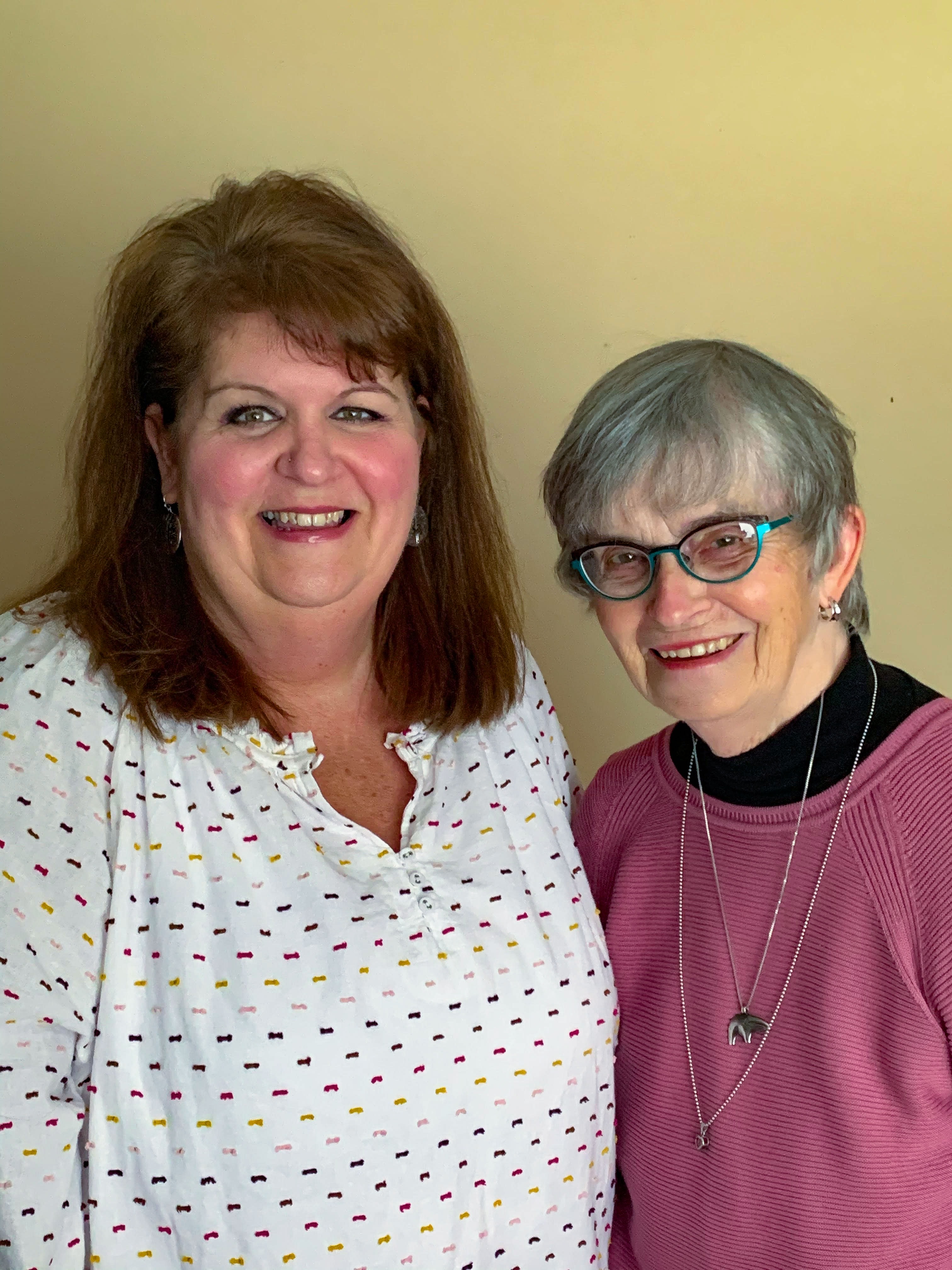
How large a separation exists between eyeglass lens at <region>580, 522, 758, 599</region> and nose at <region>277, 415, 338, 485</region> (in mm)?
353

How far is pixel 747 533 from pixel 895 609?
1077 millimetres

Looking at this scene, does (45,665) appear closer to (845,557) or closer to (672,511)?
(672,511)

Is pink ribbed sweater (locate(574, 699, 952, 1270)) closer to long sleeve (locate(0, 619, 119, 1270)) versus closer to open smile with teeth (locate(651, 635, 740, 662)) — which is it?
open smile with teeth (locate(651, 635, 740, 662))

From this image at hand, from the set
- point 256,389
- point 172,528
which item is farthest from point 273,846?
point 256,389

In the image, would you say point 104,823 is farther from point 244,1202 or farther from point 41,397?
point 41,397

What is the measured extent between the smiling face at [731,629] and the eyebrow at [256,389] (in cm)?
37

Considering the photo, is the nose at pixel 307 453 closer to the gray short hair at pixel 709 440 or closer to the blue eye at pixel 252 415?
the blue eye at pixel 252 415

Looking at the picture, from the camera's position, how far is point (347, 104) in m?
2.20

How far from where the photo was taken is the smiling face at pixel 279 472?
1479 millimetres

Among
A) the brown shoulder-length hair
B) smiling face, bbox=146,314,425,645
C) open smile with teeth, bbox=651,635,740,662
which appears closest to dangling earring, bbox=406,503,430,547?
the brown shoulder-length hair

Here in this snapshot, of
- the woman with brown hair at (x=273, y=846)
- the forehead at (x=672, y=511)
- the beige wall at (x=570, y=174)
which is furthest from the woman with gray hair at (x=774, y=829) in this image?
the beige wall at (x=570, y=174)

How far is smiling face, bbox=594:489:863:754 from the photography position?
4.59ft

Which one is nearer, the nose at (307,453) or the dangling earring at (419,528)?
the nose at (307,453)

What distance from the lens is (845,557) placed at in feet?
4.84
